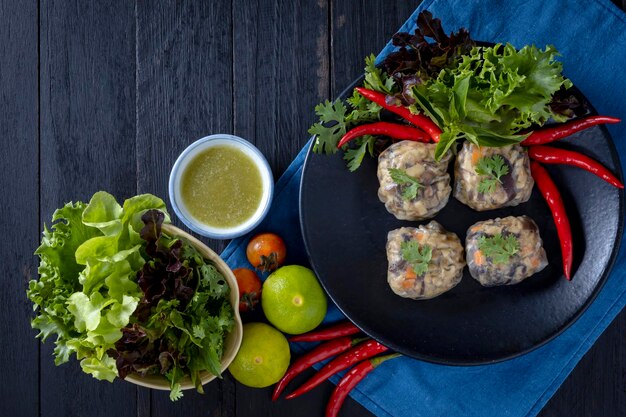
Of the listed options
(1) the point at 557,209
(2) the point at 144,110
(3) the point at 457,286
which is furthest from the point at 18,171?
(1) the point at 557,209

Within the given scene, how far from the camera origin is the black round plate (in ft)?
7.09

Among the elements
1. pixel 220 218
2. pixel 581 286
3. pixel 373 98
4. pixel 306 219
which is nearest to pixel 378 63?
pixel 373 98

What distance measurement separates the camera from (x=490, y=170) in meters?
2.04

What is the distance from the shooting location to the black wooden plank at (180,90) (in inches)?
96.8

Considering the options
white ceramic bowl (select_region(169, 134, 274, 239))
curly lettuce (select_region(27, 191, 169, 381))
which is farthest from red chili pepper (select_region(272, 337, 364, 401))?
curly lettuce (select_region(27, 191, 169, 381))

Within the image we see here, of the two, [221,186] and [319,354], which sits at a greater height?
[221,186]

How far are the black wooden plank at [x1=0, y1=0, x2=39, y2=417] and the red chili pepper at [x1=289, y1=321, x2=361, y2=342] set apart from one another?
3.51 feet

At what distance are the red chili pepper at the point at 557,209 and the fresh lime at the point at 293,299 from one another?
0.82 metres

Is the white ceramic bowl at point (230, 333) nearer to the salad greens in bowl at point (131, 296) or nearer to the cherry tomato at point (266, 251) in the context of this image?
the salad greens in bowl at point (131, 296)

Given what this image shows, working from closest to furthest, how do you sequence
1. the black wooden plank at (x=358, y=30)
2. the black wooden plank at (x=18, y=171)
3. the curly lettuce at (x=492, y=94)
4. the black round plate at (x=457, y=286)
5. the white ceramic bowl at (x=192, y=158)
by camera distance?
the curly lettuce at (x=492, y=94)
the black round plate at (x=457, y=286)
the white ceramic bowl at (x=192, y=158)
the black wooden plank at (x=358, y=30)
the black wooden plank at (x=18, y=171)

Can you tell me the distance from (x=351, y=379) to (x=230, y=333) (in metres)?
0.53

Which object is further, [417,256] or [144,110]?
[144,110]

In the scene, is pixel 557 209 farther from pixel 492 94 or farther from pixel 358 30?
pixel 358 30

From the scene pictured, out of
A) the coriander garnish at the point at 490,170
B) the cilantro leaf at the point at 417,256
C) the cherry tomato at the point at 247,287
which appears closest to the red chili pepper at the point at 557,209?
the coriander garnish at the point at 490,170
